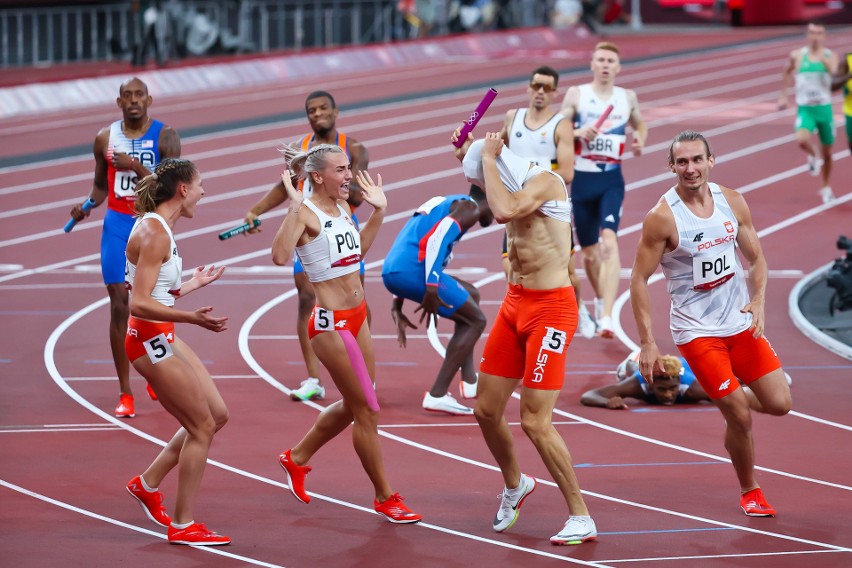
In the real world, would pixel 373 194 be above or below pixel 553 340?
above

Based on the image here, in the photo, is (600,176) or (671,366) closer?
(671,366)

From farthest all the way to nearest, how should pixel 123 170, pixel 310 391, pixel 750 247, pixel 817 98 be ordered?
pixel 817 98, pixel 310 391, pixel 123 170, pixel 750 247

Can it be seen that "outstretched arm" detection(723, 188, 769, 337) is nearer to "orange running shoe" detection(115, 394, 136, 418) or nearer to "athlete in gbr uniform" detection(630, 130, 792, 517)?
"athlete in gbr uniform" detection(630, 130, 792, 517)

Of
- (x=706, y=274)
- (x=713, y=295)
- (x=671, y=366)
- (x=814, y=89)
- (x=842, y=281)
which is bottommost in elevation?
(x=842, y=281)

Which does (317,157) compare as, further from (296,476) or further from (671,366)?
(671,366)

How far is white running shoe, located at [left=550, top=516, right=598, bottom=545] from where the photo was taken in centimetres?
686

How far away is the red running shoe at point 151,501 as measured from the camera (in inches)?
284

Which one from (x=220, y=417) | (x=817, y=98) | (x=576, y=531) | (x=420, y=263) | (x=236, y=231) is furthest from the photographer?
(x=817, y=98)

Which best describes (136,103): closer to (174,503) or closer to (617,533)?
(174,503)

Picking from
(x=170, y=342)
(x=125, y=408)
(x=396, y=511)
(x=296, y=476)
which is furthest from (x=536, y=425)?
(x=125, y=408)

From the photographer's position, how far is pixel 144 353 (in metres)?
6.95

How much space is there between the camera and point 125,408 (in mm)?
9375

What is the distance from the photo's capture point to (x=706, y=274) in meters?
7.23

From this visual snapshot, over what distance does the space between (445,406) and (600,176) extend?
3077 millimetres
